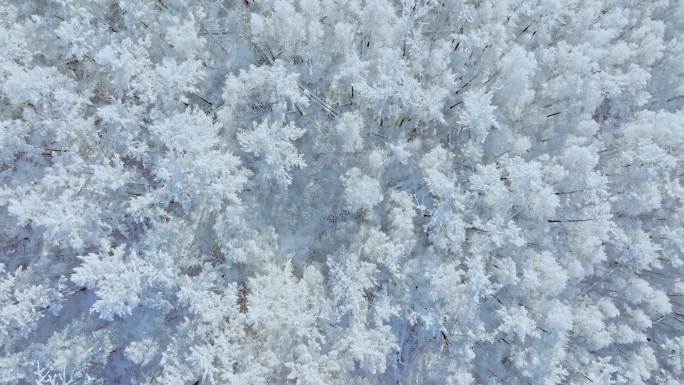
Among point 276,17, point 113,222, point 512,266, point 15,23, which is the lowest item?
point 113,222

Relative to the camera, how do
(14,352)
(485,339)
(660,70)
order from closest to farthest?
(14,352)
(485,339)
(660,70)

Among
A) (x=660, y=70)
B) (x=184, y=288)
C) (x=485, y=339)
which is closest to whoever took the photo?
(x=184, y=288)

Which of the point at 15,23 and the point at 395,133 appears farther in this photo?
the point at 395,133

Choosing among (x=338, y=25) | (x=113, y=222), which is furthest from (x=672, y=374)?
(x=113, y=222)

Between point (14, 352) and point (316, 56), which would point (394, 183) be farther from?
point (14, 352)

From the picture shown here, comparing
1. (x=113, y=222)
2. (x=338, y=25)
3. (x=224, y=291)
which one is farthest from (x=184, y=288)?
(x=338, y=25)

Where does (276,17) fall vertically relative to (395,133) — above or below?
above

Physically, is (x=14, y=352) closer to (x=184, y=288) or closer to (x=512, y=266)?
(x=184, y=288)
